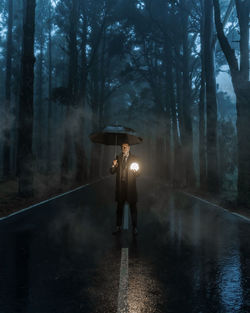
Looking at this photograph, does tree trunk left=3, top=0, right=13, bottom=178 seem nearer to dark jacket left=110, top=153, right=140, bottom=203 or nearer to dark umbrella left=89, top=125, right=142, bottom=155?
dark umbrella left=89, top=125, right=142, bottom=155

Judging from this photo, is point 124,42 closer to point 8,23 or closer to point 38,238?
point 8,23

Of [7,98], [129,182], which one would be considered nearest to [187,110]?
[7,98]

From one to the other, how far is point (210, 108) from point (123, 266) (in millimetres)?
14812

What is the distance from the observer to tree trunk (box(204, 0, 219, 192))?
60.6ft

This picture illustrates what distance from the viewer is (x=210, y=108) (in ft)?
61.3

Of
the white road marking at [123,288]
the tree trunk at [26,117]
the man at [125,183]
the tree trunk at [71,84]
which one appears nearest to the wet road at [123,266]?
the white road marking at [123,288]

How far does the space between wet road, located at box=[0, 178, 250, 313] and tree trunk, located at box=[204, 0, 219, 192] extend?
29.3ft

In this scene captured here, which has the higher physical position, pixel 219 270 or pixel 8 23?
pixel 8 23

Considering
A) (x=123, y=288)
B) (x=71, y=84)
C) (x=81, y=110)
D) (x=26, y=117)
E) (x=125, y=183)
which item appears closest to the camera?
(x=123, y=288)

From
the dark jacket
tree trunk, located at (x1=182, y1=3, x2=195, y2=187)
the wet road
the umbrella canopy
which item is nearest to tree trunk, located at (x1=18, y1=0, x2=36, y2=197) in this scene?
the wet road

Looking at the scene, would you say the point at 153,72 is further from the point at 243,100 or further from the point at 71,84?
the point at 243,100

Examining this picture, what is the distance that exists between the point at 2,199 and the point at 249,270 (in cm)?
1175

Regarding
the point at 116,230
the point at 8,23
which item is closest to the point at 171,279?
the point at 116,230

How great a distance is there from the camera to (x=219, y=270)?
521 cm
